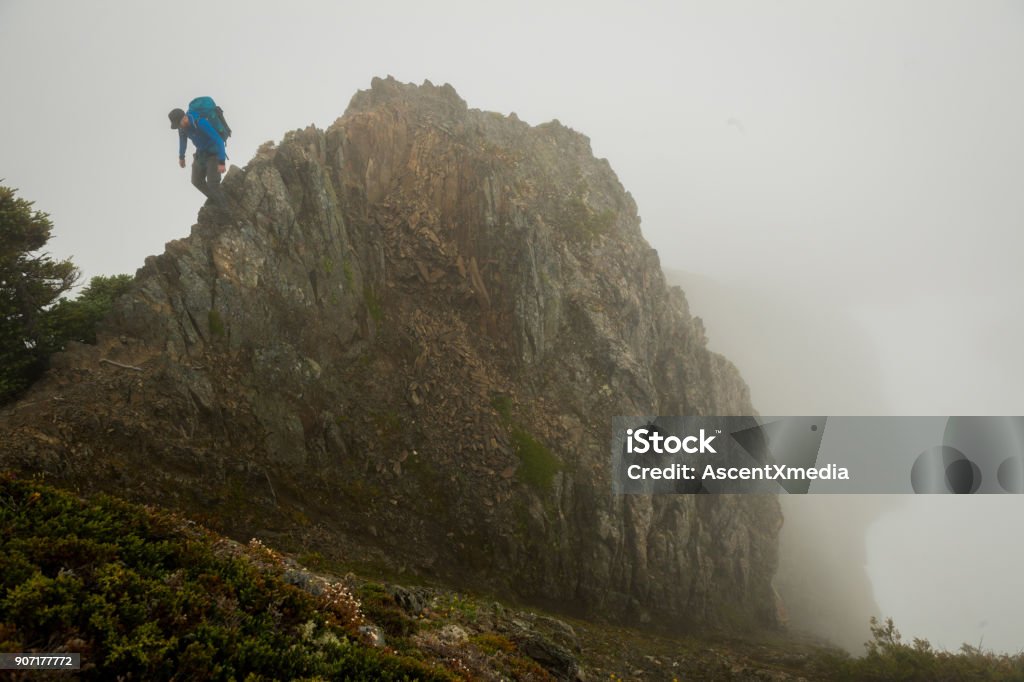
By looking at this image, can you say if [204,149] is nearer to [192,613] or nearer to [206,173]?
[206,173]

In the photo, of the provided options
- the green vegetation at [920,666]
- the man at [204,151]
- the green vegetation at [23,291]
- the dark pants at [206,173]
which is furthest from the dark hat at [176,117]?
the green vegetation at [920,666]

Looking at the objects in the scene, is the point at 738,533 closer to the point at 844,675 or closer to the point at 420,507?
the point at 844,675

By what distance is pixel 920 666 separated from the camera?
19.6m

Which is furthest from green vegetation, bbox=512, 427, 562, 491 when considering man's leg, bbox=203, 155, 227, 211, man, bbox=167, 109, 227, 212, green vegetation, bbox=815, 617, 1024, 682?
man, bbox=167, 109, 227, 212

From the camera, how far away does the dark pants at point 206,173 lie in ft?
65.2

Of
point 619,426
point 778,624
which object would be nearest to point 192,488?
point 619,426

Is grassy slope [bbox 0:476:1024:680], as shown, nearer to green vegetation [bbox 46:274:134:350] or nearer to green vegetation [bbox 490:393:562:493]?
green vegetation [bbox 490:393:562:493]

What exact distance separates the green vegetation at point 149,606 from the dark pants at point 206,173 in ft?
51.0

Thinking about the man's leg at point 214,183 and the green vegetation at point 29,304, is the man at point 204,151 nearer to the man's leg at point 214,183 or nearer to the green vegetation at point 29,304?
the man's leg at point 214,183

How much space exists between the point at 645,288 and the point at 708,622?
21416mm

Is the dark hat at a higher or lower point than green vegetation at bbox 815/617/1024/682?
higher

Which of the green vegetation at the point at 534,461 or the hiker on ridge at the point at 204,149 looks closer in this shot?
the hiker on ridge at the point at 204,149

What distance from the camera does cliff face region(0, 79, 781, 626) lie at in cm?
1697

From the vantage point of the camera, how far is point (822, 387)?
85.4 metres
